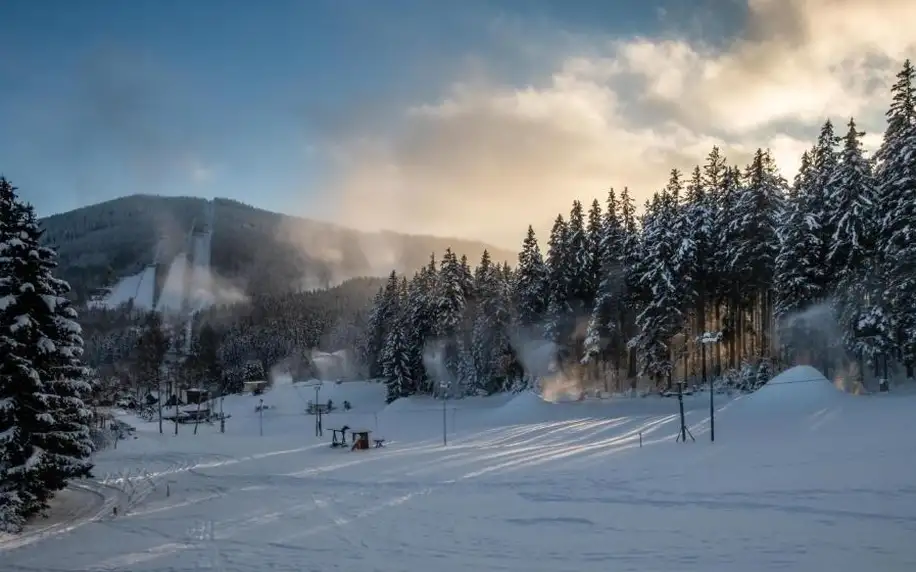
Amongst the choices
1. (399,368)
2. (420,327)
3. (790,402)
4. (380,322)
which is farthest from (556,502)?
(380,322)

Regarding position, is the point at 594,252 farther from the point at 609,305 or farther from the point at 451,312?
the point at 451,312

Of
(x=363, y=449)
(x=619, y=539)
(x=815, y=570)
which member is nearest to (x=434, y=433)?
(x=363, y=449)

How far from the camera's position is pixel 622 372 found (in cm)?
5697

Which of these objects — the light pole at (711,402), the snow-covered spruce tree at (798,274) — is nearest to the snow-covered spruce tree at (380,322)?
the light pole at (711,402)

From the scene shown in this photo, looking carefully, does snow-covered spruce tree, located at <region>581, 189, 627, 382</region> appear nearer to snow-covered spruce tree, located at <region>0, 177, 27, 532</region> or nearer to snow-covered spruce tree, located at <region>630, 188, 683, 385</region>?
snow-covered spruce tree, located at <region>630, 188, 683, 385</region>

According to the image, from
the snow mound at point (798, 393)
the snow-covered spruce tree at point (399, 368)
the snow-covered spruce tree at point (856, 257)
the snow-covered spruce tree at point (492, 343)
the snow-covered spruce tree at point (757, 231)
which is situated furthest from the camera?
the snow-covered spruce tree at point (399, 368)

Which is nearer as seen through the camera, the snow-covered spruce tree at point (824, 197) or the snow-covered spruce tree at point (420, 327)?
the snow-covered spruce tree at point (824, 197)

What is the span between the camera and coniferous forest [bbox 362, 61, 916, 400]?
114 ft

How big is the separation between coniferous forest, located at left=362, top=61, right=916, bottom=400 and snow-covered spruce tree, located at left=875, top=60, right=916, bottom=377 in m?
0.08

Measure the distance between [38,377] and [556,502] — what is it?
16.4 meters

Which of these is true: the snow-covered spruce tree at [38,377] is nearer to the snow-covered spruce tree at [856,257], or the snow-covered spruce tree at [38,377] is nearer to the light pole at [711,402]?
the light pole at [711,402]

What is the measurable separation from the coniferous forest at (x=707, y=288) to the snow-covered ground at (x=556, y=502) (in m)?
6.59

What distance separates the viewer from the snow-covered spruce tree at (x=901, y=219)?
3234 centimetres

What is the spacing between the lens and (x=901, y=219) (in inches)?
1278
